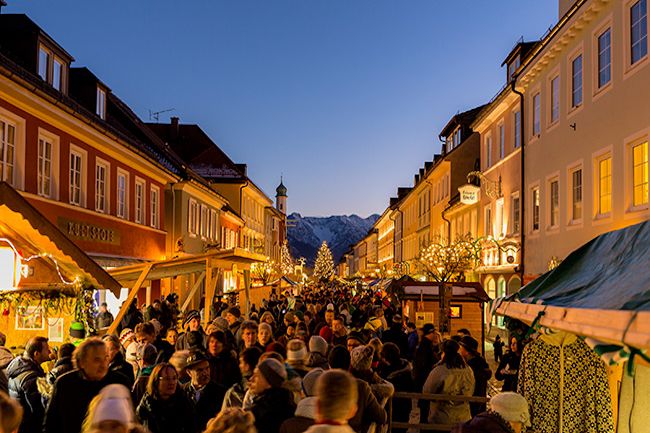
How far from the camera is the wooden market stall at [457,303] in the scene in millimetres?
19609

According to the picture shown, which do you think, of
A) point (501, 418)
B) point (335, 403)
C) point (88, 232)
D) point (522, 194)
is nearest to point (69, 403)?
point (335, 403)

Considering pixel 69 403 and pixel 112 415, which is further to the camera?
pixel 69 403

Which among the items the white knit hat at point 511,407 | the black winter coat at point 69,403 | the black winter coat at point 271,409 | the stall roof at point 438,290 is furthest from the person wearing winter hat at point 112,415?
the stall roof at point 438,290

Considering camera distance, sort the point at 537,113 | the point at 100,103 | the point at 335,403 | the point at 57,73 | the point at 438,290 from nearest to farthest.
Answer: the point at 335,403, the point at 57,73, the point at 438,290, the point at 537,113, the point at 100,103

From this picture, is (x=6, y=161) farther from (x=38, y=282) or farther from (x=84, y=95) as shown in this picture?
(x=84, y=95)

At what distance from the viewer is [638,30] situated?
14.7 metres

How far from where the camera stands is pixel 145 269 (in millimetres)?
13508

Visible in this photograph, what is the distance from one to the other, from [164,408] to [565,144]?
640 inches

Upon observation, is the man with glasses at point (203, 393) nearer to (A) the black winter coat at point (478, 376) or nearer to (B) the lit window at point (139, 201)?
(A) the black winter coat at point (478, 376)

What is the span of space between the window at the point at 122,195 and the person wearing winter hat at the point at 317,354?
50.8 feet

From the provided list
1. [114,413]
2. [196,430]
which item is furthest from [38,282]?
[114,413]

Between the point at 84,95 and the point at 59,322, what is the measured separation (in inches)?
539

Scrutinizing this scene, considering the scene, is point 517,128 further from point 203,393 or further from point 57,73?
point 203,393

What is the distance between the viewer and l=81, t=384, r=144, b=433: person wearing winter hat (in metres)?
3.87
